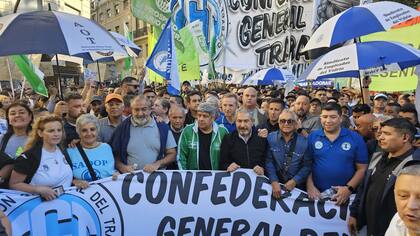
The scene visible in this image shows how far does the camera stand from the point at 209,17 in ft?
37.3

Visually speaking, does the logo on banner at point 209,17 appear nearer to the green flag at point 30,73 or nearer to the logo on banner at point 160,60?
the logo on banner at point 160,60

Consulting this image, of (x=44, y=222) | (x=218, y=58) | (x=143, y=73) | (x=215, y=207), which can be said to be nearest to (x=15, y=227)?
(x=44, y=222)

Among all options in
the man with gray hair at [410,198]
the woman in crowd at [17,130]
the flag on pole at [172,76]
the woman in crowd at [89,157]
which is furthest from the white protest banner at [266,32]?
the man with gray hair at [410,198]

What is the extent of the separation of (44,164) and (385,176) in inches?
110

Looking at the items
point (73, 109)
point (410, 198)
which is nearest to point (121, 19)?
point (73, 109)

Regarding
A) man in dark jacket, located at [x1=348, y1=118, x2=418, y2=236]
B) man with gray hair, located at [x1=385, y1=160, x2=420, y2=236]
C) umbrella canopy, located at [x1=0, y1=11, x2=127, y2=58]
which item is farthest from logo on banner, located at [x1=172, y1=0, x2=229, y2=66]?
man with gray hair, located at [x1=385, y1=160, x2=420, y2=236]

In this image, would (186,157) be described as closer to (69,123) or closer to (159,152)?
(159,152)

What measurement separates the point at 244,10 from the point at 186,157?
842 centimetres

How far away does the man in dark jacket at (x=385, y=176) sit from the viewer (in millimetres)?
3086

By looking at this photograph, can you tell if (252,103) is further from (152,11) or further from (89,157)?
(152,11)

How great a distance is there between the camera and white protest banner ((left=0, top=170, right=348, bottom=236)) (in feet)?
12.6

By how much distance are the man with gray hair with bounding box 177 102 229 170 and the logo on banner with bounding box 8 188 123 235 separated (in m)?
0.86

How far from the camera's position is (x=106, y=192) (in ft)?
12.8

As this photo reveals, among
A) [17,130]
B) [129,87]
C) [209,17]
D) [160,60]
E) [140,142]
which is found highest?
[209,17]
